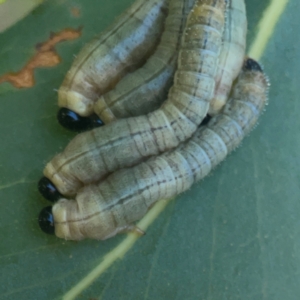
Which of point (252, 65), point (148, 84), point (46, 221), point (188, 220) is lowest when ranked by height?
point (46, 221)

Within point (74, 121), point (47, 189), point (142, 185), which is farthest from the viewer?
point (74, 121)

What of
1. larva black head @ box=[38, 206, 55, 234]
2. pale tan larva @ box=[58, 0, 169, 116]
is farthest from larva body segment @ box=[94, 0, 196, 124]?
larva black head @ box=[38, 206, 55, 234]

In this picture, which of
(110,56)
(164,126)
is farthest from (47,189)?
(110,56)

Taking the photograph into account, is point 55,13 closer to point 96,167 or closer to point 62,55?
point 62,55

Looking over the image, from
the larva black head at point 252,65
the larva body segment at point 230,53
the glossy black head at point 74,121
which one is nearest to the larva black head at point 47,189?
the glossy black head at point 74,121

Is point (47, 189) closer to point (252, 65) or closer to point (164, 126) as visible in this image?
point (164, 126)
